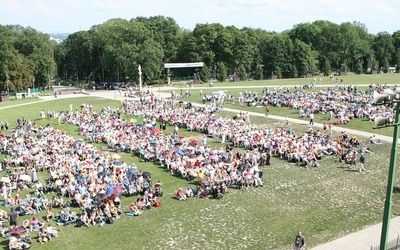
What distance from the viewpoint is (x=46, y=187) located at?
76.0 ft

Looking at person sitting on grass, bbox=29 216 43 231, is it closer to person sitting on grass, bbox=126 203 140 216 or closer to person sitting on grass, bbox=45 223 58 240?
person sitting on grass, bbox=45 223 58 240

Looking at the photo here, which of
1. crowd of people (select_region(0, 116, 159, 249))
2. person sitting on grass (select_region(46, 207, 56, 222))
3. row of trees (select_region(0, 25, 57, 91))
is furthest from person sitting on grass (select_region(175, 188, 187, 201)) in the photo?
row of trees (select_region(0, 25, 57, 91))

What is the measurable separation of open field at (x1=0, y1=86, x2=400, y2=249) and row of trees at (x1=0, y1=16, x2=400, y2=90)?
54839 millimetres

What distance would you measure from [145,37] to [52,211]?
2606 inches

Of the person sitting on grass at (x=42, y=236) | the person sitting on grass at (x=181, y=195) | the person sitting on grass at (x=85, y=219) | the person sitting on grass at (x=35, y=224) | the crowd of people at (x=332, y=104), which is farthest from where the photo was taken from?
the crowd of people at (x=332, y=104)

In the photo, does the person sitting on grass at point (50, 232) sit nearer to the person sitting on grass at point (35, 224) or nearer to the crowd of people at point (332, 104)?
the person sitting on grass at point (35, 224)

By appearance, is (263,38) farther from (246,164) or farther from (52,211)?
(52,211)

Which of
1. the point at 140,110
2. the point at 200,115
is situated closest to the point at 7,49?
the point at 140,110

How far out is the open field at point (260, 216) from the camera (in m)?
17.1

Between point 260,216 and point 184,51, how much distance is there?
75652 millimetres

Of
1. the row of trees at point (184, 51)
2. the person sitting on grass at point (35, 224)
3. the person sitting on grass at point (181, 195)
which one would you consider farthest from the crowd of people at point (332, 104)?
the row of trees at point (184, 51)

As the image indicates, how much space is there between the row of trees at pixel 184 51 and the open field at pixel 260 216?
54.8 m

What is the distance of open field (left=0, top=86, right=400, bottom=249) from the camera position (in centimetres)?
1706

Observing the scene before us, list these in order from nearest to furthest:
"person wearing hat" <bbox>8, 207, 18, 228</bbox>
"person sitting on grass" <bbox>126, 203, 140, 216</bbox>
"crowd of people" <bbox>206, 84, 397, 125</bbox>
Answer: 1. "person wearing hat" <bbox>8, 207, 18, 228</bbox>
2. "person sitting on grass" <bbox>126, 203, 140, 216</bbox>
3. "crowd of people" <bbox>206, 84, 397, 125</bbox>
